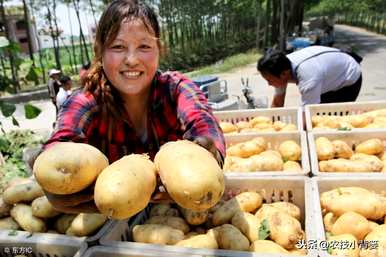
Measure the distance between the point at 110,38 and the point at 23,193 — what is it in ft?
4.02

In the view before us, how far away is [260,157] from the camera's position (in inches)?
100

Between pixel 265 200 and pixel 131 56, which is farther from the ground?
pixel 131 56

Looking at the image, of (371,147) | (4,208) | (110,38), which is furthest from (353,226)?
(4,208)

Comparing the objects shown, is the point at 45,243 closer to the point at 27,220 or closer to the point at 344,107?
the point at 27,220

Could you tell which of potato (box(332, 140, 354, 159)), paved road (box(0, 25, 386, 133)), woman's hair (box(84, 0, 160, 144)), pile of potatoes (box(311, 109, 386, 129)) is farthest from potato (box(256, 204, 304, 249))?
paved road (box(0, 25, 386, 133))

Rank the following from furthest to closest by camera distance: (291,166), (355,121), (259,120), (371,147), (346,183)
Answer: (259,120) → (355,121) → (371,147) → (291,166) → (346,183)

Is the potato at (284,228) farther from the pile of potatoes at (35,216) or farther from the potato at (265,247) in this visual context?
the pile of potatoes at (35,216)

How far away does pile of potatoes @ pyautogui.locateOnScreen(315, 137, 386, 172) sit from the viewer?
95.1 inches

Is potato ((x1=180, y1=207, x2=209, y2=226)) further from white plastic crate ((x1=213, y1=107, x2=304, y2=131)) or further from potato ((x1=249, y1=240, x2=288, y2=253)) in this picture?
white plastic crate ((x1=213, y1=107, x2=304, y2=131))

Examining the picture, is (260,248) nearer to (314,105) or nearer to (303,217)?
(303,217)

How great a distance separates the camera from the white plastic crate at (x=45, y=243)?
1821 millimetres

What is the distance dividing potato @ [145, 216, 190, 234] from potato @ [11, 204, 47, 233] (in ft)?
1.96

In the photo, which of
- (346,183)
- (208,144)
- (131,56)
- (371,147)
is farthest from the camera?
(371,147)

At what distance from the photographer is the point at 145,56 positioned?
1.59 m
